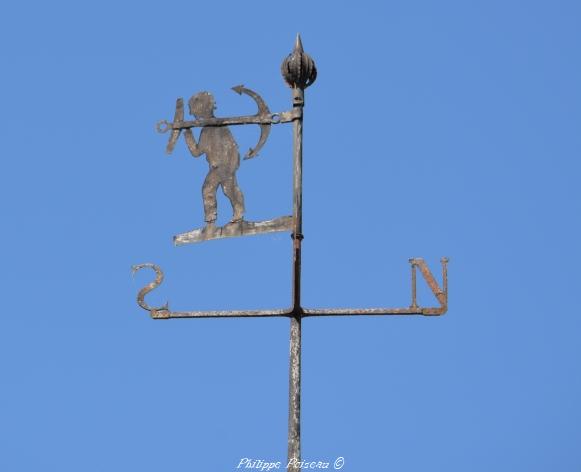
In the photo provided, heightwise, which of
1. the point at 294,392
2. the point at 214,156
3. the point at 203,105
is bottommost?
the point at 294,392

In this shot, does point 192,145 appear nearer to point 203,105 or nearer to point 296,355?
point 203,105

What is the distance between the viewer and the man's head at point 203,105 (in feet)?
33.8

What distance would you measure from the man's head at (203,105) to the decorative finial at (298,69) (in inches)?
29.8

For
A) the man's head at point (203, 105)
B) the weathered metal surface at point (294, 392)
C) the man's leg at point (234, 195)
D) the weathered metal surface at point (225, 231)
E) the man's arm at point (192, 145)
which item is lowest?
the weathered metal surface at point (294, 392)

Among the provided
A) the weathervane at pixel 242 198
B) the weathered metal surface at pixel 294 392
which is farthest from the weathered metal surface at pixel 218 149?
the weathered metal surface at pixel 294 392

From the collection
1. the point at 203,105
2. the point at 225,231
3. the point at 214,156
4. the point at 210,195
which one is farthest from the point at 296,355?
the point at 203,105

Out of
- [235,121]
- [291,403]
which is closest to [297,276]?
[291,403]

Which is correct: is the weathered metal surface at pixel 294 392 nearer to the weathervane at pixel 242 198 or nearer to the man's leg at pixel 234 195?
the weathervane at pixel 242 198

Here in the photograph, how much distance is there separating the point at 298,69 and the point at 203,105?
0.95 m

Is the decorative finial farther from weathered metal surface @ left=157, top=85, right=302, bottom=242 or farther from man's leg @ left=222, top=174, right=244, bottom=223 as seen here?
man's leg @ left=222, top=174, right=244, bottom=223

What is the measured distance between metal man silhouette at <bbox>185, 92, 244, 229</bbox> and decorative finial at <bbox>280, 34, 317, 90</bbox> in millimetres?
705

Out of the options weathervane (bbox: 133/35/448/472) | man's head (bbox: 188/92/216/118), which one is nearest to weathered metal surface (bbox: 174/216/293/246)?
weathervane (bbox: 133/35/448/472)

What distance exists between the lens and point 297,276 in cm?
921

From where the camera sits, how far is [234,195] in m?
10.0
